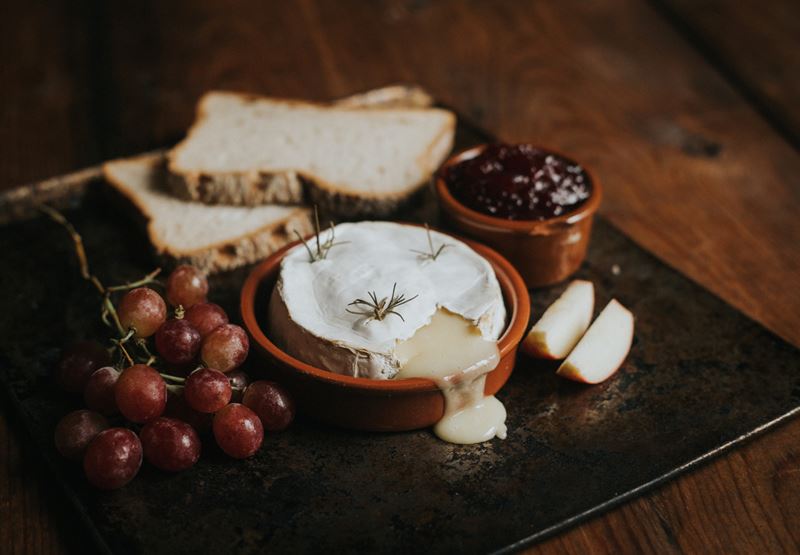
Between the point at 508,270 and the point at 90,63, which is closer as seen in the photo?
the point at 508,270

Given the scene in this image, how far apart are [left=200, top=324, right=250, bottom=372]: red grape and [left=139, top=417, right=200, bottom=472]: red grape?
0.18 metres

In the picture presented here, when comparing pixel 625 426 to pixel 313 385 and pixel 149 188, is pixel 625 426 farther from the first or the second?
pixel 149 188

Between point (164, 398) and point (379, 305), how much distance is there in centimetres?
53

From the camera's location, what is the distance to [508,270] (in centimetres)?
227

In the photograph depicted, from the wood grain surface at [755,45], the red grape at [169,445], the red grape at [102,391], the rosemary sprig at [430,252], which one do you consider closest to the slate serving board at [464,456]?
the red grape at [169,445]

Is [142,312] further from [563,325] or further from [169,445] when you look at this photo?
[563,325]

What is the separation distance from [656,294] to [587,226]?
28 cm

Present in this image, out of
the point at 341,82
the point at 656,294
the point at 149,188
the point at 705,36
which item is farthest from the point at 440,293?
the point at 705,36

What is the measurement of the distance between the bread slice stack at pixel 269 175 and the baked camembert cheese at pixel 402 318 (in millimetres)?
441

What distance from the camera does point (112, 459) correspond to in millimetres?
1773

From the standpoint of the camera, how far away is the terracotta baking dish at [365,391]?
6.24ft

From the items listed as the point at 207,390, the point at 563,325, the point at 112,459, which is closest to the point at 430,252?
the point at 563,325

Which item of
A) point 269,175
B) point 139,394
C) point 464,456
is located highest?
point 139,394

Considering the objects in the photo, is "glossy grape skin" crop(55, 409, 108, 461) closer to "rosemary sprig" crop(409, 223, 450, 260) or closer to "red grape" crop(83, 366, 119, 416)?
"red grape" crop(83, 366, 119, 416)
